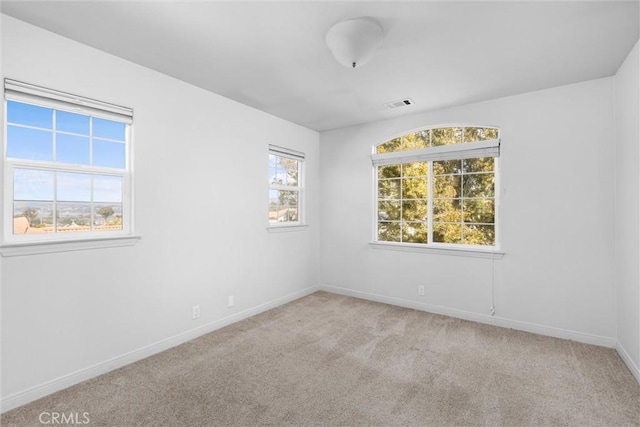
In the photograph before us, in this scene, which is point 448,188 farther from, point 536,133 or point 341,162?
point 341,162

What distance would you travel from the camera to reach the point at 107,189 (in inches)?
98.7

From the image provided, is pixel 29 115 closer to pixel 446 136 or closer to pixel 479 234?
pixel 446 136

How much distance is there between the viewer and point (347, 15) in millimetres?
1949

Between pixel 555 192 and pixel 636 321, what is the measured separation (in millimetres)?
1289

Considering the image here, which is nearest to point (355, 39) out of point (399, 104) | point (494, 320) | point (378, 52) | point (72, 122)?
point (378, 52)

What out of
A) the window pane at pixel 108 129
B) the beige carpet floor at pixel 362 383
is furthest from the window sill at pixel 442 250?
the window pane at pixel 108 129

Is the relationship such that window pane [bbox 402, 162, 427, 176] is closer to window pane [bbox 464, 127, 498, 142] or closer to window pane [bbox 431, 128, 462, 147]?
window pane [bbox 431, 128, 462, 147]

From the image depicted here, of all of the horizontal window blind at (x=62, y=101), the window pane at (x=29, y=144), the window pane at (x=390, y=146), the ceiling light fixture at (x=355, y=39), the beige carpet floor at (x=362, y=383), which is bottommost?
the beige carpet floor at (x=362, y=383)

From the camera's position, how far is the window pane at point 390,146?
4141 mm

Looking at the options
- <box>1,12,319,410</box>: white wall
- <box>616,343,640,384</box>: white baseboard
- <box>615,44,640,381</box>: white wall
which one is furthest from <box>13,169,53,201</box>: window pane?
<box>616,343,640,384</box>: white baseboard

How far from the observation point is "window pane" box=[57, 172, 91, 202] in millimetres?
2260

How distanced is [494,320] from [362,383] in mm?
2005

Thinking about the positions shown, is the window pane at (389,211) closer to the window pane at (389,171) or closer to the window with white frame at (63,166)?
the window pane at (389,171)

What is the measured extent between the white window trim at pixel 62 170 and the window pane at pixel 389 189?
307 centimetres
